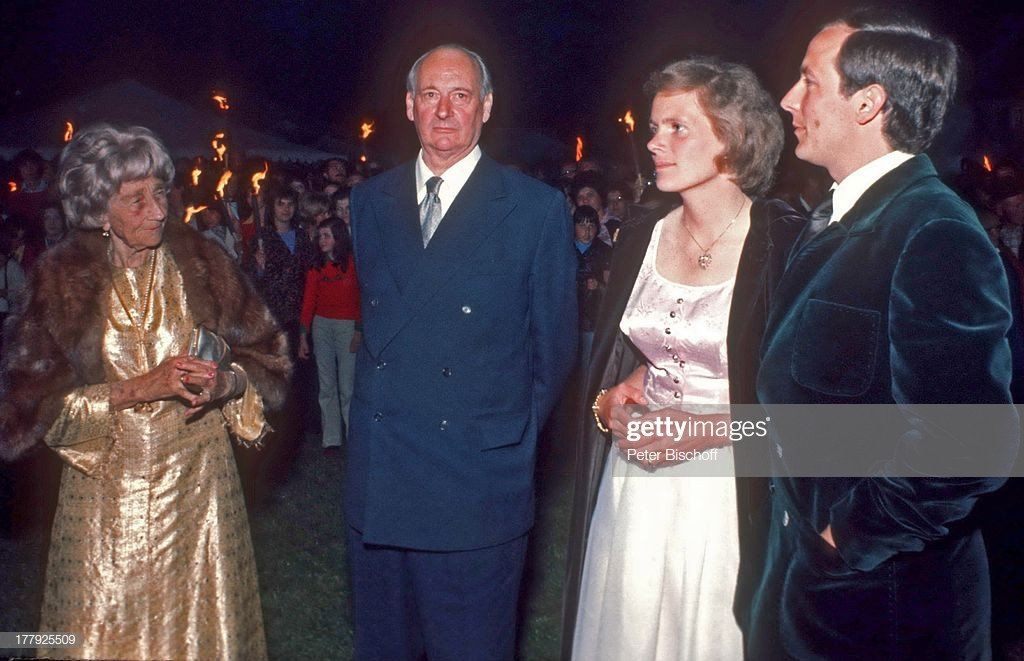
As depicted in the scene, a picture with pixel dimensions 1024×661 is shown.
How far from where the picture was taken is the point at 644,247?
3.76m

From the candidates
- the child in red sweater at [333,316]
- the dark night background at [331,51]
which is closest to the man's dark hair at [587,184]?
the child in red sweater at [333,316]

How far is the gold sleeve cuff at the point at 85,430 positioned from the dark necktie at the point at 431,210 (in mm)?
1391

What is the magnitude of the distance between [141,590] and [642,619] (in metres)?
Result: 1.95

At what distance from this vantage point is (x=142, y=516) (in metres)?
3.95

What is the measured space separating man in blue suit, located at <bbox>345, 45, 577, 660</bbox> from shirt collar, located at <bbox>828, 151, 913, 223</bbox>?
3.77 ft

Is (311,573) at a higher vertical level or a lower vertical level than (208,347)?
lower

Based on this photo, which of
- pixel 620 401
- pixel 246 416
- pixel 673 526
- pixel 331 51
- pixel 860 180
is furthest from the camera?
pixel 331 51

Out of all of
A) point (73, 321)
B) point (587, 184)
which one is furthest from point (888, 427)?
point (587, 184)

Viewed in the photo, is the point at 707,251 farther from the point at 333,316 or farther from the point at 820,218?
the point at 333,316

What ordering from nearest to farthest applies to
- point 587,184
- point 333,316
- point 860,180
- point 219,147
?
point 860,180
point 333,316
point 587,184
point 219,147

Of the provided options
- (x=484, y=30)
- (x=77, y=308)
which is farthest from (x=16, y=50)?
(x=77, y=308)

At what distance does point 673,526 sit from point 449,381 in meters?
0.92

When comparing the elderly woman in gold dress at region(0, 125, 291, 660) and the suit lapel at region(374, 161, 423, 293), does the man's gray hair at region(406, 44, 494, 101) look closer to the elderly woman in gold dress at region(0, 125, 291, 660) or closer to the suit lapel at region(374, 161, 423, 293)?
the suit lapel at region(374, 161, 423, 293)

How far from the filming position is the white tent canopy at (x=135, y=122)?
1906cm
